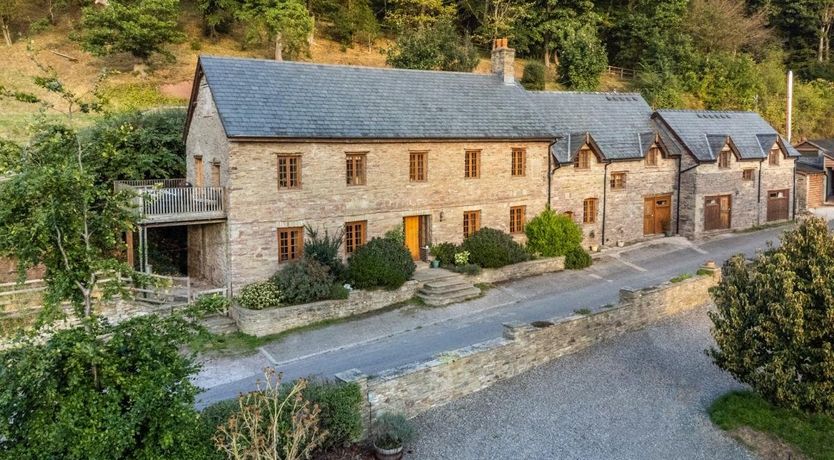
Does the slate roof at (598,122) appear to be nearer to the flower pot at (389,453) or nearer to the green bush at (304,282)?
the green bush at (304,282)

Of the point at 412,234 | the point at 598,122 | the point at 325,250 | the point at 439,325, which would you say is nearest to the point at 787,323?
the point at 439,325

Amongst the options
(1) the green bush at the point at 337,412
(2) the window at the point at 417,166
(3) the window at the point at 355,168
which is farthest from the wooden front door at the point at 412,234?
(1) the green bush at the point at 337,412

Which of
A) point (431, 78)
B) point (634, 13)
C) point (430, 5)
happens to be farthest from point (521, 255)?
point (634, 13)

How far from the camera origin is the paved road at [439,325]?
17141mm

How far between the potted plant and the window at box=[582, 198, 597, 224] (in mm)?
19982

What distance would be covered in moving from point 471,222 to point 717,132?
16749 millimetres

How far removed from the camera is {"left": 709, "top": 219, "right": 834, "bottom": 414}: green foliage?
12.7 m

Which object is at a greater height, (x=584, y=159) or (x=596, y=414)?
(x=584, y=159)

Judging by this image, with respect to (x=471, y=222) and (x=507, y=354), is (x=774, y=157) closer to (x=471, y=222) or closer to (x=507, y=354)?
(x=471, y=222)

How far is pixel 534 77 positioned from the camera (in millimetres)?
50844

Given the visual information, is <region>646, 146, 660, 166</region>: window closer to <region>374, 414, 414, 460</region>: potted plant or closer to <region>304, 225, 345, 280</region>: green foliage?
<region>304, 225, 345, 280</region>: green foliage

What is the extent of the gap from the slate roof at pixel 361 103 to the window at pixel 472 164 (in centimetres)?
86

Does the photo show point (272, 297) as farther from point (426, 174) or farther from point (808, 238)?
point (808, 238)

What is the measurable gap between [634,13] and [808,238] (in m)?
53.6
